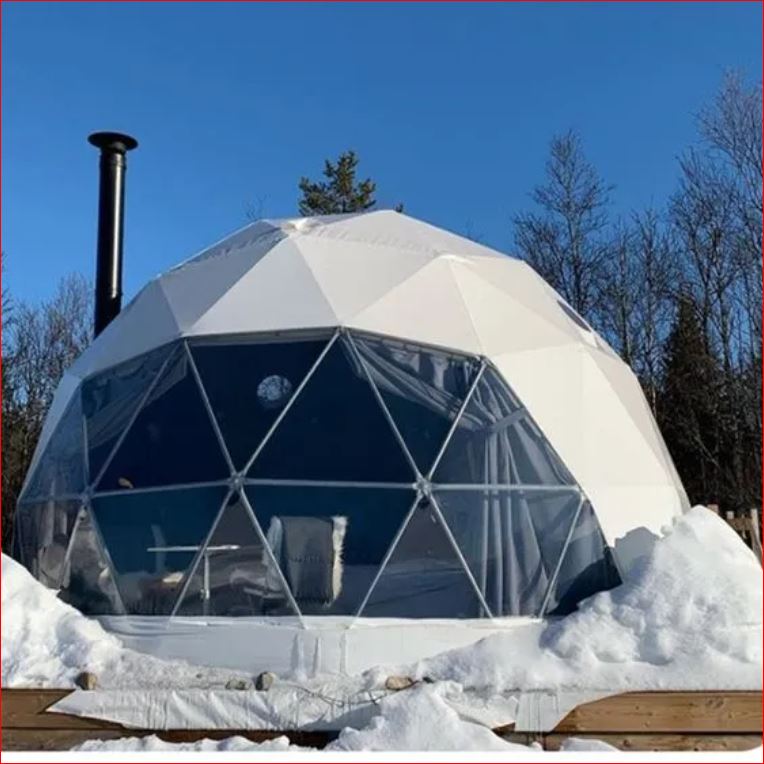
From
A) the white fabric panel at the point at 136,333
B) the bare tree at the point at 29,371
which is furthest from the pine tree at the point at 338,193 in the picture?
the white fabric panel at the point at 136,333

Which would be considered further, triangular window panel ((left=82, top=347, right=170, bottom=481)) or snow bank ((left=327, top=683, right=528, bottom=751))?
triangular window panel ((left=82, top=347, right=170, bottom=481))

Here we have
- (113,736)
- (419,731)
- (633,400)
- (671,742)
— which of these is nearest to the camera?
(419,731)

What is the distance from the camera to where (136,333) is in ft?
29.5

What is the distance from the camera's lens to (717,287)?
2323 centimetres

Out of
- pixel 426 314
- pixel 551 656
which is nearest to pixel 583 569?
pixel 551 656

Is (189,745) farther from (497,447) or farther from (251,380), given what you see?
(497,447)

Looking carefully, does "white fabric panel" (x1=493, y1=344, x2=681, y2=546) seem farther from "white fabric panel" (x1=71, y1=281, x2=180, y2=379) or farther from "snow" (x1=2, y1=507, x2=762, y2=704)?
"white fabric panel" (x1=71, y1=281, x2=180, y2=379)

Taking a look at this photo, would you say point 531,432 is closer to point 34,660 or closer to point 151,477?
point 151,477

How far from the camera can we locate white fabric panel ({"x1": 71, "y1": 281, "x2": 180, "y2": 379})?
8609 mm

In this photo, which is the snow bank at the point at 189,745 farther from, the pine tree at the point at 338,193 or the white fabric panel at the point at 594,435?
the pine tree at the point at 338,193

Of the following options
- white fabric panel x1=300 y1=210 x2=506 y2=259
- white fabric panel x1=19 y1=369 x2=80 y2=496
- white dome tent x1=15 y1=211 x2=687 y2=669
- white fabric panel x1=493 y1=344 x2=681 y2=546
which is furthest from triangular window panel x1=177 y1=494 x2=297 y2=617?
white fabric panel x1=300 y1=210 x2=506 y2=259

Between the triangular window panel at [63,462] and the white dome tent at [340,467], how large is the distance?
0.03 m

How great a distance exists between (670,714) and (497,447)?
2533 millimetres

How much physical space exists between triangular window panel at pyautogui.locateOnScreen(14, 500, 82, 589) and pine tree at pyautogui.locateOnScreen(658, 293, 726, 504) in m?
17.6
